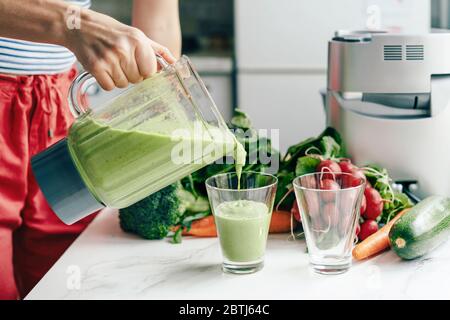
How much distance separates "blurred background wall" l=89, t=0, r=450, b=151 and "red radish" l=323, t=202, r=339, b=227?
72.1 inches

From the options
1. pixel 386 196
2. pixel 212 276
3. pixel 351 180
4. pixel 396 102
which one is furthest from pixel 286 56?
pixel 212 276

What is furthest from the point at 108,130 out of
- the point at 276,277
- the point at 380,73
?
the point at 380,73

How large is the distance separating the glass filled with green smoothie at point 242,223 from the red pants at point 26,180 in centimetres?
48

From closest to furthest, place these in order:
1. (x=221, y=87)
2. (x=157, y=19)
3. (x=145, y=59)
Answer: (x=145, y=59)
(x=157, y=19)
(x=221, y=87)

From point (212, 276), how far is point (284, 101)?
1906mm

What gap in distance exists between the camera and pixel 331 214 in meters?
1.06

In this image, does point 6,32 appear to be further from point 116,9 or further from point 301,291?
point 116,9

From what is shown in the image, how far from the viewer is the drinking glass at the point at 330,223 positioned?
105cm

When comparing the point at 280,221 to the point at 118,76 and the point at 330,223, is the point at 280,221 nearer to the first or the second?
the point at 330,223

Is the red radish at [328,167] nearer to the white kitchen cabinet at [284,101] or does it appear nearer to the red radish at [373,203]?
the red radish at [373,203]

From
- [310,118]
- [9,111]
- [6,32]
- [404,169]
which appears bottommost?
[310,118]

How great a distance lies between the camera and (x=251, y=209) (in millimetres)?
1084

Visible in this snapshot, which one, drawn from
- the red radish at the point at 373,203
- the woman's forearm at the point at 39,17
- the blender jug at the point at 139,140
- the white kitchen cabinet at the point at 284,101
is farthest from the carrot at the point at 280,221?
the white kitchen cabinet at the point at 284,101
